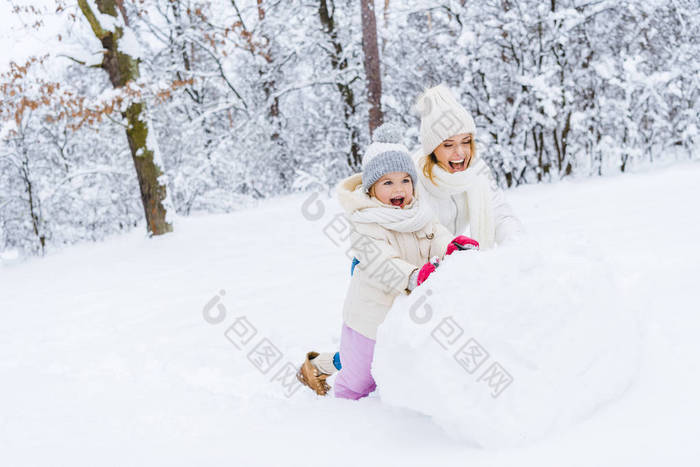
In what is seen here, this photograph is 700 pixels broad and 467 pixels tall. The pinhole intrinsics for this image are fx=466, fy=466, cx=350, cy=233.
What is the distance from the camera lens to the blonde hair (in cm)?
223

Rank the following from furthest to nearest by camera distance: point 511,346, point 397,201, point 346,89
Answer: point 346,89
point 397,201
point 511,346

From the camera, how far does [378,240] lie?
1956 millimetres

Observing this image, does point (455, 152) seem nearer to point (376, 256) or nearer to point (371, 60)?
point (376, 256)

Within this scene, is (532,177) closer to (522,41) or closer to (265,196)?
(522,41)

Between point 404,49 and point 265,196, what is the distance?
5707 millimetres

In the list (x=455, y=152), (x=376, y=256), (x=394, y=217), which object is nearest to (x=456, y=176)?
(x=455, y=152)

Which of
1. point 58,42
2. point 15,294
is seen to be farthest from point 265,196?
point 15,294

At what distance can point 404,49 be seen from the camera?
9141 mm

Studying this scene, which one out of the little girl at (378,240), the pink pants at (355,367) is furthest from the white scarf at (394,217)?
the pink pants at (355,367)

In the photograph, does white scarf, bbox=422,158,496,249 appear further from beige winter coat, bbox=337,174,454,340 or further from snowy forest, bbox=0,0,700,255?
snowy forest, bbox=0,0,700,255

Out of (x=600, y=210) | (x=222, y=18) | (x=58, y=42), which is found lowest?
(x=600, y=210)

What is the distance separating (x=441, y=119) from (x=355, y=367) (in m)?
1.21

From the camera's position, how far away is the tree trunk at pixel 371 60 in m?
7.19

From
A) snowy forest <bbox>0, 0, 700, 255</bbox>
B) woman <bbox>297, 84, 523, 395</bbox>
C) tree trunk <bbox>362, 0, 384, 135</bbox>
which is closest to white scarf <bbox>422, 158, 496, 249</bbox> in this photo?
woman <bbox>297, 84, 523, 395</bbox>
